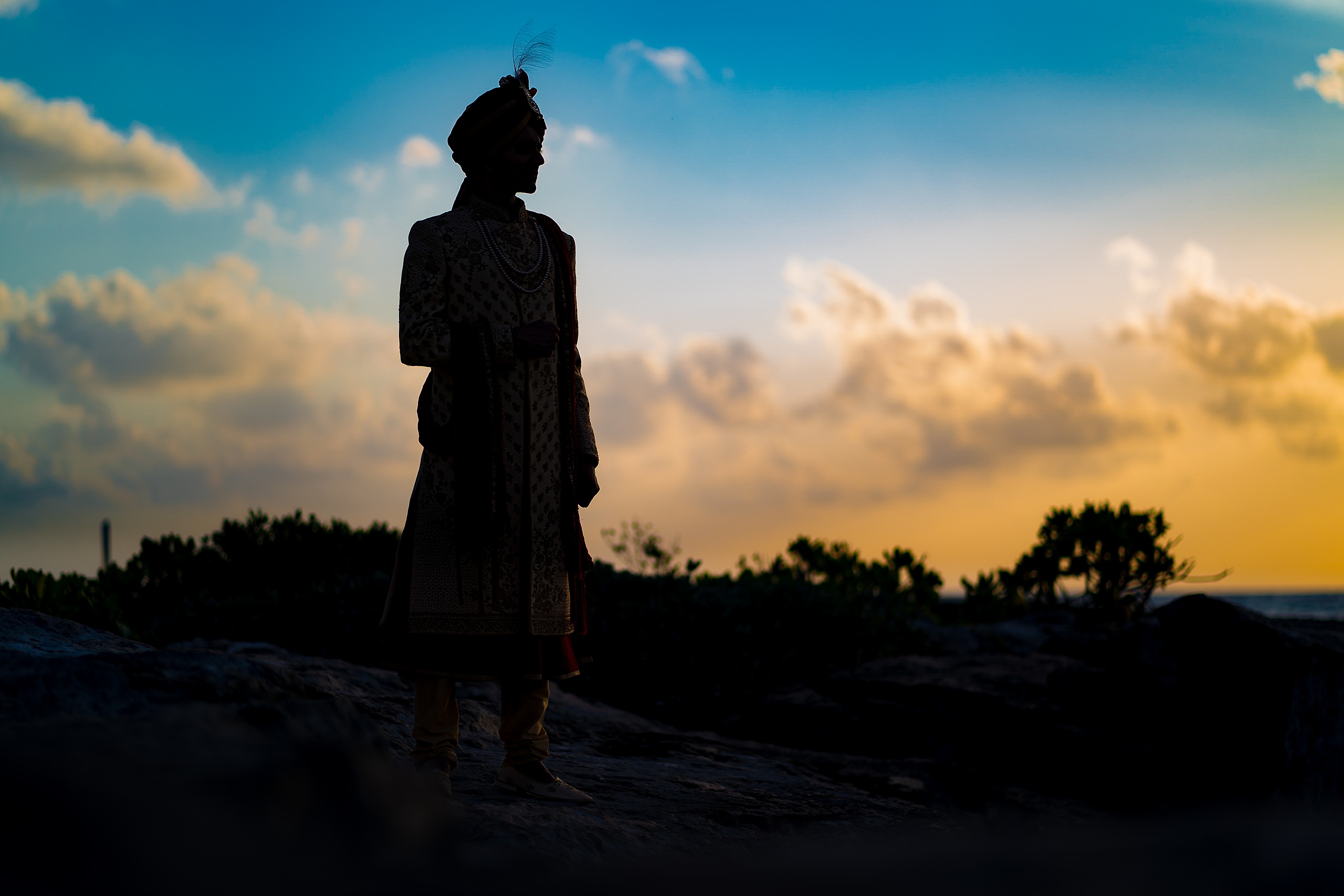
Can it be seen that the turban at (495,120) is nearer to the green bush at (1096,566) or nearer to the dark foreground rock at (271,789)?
the dark foreground rock at (271,789)

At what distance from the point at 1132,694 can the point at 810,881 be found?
247 inches

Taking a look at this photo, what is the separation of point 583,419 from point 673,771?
213cm

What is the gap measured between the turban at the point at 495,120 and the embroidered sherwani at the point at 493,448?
238 millimetres

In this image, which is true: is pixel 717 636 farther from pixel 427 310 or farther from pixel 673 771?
pixel 427 310

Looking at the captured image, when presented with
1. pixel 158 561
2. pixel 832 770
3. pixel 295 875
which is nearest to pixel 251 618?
pixel 158 561

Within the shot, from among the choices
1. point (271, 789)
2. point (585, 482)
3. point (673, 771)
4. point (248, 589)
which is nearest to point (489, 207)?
point (585, 482)

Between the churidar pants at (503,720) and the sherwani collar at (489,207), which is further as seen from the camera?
the sherwani collar at (489,207)

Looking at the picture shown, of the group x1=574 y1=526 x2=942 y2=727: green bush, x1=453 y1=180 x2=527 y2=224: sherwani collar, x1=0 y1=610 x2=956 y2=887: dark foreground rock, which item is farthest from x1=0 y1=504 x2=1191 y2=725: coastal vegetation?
x1=453 y1=180 x2=527 y2=224: sherwani collar

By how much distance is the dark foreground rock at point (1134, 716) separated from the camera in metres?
6.16

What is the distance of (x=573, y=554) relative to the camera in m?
4.50

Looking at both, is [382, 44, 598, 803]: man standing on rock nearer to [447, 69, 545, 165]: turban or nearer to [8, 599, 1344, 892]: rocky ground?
[447, 69, 545, 165]: turban

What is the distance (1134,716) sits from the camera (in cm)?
708

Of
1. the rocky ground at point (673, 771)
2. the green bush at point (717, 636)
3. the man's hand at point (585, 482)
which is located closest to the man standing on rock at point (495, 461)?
the man's hand at point (585, 482)

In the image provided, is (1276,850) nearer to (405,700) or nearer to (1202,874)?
(1202,874)
